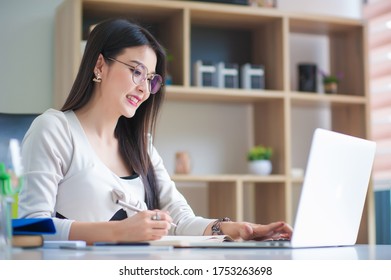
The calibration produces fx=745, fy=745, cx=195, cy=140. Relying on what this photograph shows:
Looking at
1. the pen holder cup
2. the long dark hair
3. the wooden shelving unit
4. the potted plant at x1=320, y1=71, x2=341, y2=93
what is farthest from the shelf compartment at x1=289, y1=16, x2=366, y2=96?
the pen holder cup

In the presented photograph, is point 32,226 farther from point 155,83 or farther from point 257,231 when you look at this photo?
point 155,83

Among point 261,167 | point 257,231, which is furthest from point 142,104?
point 261,167

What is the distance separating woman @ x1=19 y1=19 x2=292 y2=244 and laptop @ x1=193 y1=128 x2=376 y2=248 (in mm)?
183

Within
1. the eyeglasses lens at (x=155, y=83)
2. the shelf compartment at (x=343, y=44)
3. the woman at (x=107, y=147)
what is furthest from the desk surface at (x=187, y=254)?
the shelf compartment at (x=343, y=44)

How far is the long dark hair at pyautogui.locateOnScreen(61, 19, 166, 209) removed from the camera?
1.91m

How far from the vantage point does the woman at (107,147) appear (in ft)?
5.70

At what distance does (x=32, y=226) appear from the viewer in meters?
1.28

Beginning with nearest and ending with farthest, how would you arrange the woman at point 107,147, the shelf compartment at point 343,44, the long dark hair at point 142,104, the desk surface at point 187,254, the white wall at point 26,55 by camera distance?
the desk surface at point 187,254, the woman at point 107,147, the long dark hair at point 142,104, the white wall at point 26,55, the shelf compartment at point 343,44

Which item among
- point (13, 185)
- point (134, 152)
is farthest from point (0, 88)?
point (13, 185)

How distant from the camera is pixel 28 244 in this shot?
47.9 inches

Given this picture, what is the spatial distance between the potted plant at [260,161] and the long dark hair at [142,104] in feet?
5.05

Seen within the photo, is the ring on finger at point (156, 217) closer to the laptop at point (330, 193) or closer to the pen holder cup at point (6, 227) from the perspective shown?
the laptop at point (330, 193)

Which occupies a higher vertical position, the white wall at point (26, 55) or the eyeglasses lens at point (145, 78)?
the white wall at point (26, 55)

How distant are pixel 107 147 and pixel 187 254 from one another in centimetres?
84
